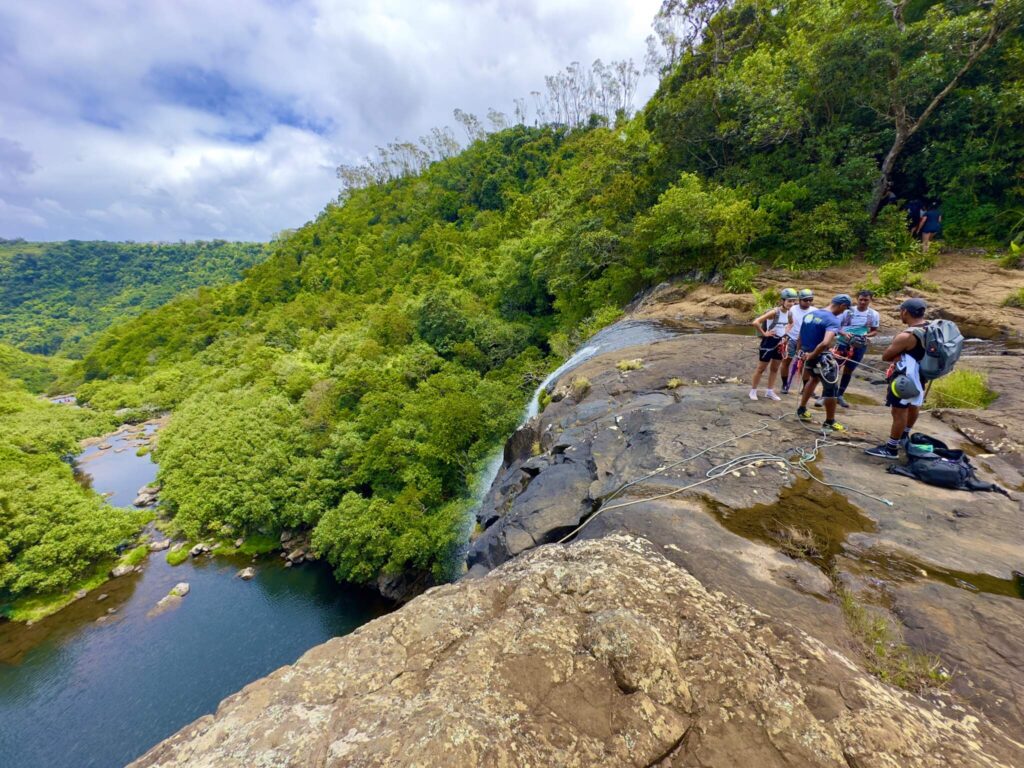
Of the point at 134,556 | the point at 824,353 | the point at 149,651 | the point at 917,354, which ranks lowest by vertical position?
the point at 149,651

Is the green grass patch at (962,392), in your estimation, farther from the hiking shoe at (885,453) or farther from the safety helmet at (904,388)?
the safety helmet at (904,388)

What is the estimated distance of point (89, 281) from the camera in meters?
144

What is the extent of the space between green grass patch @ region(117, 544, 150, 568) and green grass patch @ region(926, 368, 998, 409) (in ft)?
119

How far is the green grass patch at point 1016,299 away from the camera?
11109 millimetres

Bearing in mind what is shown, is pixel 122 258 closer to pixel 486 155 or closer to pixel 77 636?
pixel 486 155

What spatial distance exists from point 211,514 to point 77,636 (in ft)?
25.2

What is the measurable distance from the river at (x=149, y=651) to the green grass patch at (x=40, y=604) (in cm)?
47

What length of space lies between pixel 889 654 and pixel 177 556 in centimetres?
3263

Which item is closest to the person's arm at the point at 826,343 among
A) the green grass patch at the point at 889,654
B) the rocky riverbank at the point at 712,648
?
the rocky riverbank at the point at 712,648

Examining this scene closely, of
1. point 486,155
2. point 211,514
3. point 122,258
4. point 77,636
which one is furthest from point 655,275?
point 122,258

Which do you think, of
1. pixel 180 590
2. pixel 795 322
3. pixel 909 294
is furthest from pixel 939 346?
pixel 180 590

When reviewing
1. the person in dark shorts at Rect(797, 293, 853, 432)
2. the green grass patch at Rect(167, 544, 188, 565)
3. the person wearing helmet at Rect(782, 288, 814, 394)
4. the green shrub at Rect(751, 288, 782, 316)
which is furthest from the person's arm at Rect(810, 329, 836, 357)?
the green grass patch at Rect(167, 544, 188, 565)

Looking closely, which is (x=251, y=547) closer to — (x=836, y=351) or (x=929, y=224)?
(x=836, y=351)

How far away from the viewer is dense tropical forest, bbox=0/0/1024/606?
1444 cm
